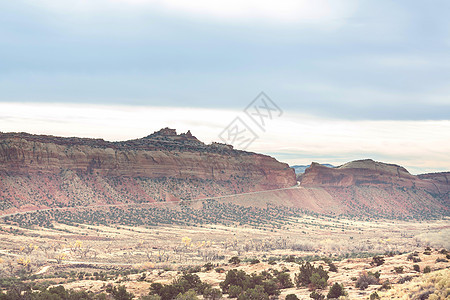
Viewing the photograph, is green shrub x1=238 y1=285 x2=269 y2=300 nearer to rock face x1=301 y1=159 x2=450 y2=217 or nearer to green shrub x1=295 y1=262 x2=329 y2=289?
green shrub x1=295 y1=262 x2=329 y2=289

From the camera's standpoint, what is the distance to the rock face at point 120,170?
99.2 m

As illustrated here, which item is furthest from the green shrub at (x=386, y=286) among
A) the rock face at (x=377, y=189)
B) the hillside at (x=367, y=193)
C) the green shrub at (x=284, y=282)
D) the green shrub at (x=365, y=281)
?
the rock face at (x=377, y=189)

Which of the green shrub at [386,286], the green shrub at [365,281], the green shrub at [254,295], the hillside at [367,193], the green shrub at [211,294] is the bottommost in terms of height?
the green shrub at [211,294]

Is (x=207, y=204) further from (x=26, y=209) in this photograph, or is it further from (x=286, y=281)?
(x=286, y=281)

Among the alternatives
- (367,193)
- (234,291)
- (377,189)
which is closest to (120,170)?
(367,193)

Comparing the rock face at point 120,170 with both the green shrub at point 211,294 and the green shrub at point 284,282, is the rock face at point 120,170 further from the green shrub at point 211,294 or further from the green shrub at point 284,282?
the green shrub at point 211,294

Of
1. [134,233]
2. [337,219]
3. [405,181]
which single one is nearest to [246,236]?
[134,233]

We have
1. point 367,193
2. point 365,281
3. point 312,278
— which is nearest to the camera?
point 365,281

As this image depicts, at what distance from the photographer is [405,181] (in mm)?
162625

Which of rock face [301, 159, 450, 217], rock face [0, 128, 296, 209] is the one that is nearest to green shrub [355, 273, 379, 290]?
rock face [0, 128, 296, 209]

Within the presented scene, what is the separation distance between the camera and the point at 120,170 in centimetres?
11719

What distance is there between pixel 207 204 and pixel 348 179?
64.5 meters

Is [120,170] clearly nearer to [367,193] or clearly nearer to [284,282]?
[367,193]

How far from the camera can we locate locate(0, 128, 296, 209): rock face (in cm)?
9925
